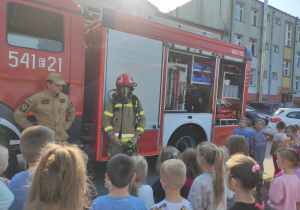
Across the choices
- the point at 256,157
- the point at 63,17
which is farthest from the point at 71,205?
the point at 256,157

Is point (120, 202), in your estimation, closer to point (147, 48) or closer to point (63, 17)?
point (63, 17)

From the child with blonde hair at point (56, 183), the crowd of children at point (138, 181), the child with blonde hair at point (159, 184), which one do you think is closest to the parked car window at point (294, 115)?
the crowd of children at point (138, 181)

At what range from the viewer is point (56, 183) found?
4.09 feet

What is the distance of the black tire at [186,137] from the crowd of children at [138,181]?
1805 mm

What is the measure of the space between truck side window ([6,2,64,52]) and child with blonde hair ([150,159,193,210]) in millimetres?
2247

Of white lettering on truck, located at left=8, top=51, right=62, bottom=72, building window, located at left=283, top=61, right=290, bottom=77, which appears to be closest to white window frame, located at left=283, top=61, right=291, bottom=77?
building window, located at left=283, top=61, right=290, bottom=77

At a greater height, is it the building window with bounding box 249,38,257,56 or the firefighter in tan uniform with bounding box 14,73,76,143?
the building window with bounding box 249,38,257,56

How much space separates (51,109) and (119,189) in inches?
72.7

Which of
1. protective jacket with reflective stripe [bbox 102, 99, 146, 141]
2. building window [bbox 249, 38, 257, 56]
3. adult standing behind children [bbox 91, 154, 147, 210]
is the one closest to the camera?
adult standing behind children [bbox 91, 154, 147, 210]

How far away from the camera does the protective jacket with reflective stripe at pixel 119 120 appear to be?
341cm

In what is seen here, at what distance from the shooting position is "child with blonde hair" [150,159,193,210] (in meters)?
1.70

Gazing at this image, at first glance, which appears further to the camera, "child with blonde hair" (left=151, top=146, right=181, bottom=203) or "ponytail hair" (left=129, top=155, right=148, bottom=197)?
"child with blonde hair" (left=151, top=146, right=181, bottom=203)

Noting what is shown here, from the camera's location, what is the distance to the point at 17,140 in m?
2.95

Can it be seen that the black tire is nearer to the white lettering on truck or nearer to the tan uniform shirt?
the tan uniform shirt
